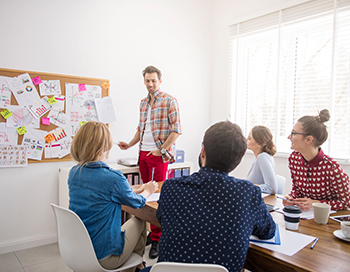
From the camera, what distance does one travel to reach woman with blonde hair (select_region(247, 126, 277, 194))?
1.95 meters

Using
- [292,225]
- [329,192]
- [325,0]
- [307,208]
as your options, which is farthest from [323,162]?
[325,0]

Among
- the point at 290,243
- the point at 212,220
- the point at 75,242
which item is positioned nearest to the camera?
the point at 212,220

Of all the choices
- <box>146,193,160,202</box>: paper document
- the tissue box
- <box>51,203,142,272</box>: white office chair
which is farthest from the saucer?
the tissue box

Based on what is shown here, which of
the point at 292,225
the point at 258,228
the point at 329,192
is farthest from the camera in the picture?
the point at 329,192

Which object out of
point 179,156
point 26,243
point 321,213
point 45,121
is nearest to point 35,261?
point 26,243

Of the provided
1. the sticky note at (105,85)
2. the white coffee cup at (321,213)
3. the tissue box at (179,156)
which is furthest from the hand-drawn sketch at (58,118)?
the white coffee cup at (321,213)

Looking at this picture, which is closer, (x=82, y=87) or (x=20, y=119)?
(x=20, y=119)

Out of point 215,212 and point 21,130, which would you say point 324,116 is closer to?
point 215,212

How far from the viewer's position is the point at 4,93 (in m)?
2.57

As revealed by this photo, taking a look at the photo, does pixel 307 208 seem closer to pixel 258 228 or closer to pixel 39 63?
pixel 258 228

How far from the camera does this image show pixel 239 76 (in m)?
3.89

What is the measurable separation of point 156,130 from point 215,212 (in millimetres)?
1761

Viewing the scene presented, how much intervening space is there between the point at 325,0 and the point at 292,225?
272 cm

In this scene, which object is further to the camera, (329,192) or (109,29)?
(109,29)
